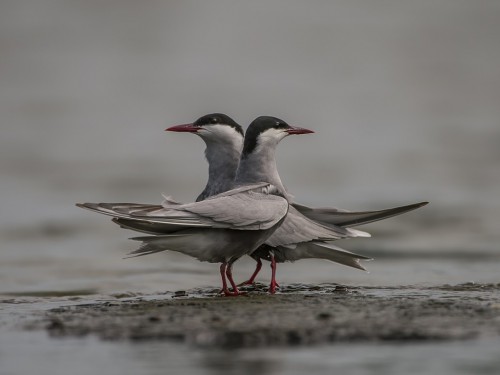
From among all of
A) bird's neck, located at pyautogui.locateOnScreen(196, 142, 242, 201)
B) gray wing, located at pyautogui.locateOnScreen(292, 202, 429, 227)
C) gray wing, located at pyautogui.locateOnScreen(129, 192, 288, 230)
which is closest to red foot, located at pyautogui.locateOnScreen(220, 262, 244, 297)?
gray wing, located at pyautogui.locateOnScreen(129, 192, 288, 230)

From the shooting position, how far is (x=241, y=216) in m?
8.38

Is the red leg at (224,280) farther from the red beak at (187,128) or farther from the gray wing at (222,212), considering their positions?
the red beak at (187,128)

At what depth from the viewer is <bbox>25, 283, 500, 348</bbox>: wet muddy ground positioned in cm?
655

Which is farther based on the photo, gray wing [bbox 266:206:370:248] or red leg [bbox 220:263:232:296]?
gray wing [bbox 266:206:370:248]

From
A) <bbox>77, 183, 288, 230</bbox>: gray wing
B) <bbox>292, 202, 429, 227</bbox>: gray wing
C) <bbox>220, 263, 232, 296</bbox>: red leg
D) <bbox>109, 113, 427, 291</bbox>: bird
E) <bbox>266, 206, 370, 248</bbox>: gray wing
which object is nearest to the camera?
<bbox>77, 183, 288, 230</bbox>: gray wing

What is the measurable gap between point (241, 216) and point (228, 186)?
4.25 feet

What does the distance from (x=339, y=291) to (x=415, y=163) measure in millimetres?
8169

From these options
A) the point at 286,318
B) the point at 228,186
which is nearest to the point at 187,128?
the point at 228,186

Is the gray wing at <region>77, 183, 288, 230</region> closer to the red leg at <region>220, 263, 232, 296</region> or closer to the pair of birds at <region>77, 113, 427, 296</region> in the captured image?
the pair of birds at <region>77, 113, 427, 296</region>

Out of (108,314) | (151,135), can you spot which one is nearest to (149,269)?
(108,314)

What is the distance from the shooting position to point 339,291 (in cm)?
874

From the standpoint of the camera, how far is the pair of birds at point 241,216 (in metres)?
8.28

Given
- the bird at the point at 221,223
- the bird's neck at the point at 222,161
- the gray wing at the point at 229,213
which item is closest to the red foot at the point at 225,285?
the bird at the point at 221,223

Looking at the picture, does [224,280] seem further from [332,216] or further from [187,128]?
[187,128]
